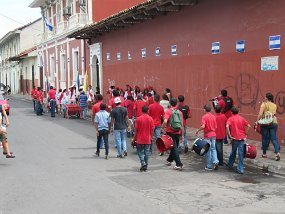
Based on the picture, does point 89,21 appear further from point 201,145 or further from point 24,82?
point 24,82

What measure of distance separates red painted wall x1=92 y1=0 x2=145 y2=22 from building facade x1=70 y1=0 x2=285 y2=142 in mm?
5899

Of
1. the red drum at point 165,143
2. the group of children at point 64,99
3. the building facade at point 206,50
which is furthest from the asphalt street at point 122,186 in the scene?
the group of children at point 64,99

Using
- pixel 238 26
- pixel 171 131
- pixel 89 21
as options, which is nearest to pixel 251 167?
pixel 171 131

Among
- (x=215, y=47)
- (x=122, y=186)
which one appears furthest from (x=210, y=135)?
(x=215, y=47)

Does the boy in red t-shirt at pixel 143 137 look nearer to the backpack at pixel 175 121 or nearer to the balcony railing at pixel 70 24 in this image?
the backpack at pixel 175 121

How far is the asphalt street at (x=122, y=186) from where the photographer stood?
6.71 m

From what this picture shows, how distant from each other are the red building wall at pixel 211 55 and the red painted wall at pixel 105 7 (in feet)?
25.1

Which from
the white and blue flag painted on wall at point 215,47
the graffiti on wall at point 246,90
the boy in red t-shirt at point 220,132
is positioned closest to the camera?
the boy in red t-shirt at point 220,132

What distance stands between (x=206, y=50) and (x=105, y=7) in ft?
50.4

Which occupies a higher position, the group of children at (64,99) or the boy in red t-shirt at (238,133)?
the group of children at (64,99)

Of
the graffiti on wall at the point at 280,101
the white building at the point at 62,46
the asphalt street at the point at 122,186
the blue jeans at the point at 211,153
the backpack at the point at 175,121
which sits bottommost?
the asphalt street at the point at 122,186

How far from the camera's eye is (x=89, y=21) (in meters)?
29.4

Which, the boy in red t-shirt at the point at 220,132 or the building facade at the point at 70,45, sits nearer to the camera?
the boy in red t-shirt at the point at 220,132

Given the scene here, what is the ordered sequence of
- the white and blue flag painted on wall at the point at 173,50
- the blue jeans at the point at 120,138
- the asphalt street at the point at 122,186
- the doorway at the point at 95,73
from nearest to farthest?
the asphalt street at the point at 122,186, the blue jeans at the point at 120,138, the white and blue flag painted on wall at the point at 173,50, the doorway at the point at 95,73
